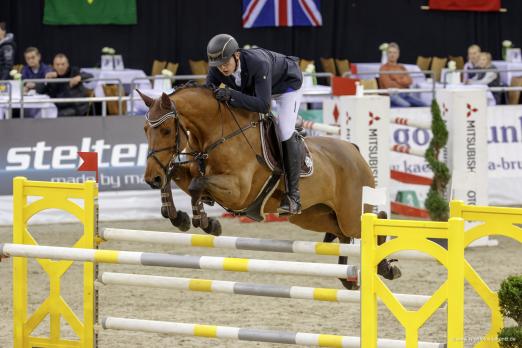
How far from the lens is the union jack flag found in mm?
15938

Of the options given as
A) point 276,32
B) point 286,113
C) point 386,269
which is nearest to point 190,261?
point 386,269

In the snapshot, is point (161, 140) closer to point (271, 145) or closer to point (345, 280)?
point (271, 145)

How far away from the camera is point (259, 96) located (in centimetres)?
599

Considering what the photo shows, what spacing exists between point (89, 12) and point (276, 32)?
115 inches

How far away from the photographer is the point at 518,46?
17328 mm

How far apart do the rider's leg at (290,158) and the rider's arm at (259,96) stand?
1.23 ft

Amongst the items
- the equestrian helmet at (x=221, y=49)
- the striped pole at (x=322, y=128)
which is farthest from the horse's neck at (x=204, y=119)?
the striped pole at (x=322, y=128)

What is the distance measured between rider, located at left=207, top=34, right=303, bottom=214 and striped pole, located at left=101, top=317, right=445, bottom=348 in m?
1.17

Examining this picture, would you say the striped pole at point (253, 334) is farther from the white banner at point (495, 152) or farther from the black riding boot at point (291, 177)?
the white banner at point (495, 152)

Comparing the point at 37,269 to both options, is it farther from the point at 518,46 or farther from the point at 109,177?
the point at 518,46

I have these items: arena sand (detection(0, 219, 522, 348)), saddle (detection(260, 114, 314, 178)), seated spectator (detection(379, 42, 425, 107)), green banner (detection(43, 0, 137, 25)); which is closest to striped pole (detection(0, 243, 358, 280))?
saddle (detection(260, 114, 314, 178))

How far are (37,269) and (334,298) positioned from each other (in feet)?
15.4

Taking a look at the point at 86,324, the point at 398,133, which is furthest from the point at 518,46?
the point at 86,324

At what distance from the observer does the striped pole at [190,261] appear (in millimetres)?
4914
